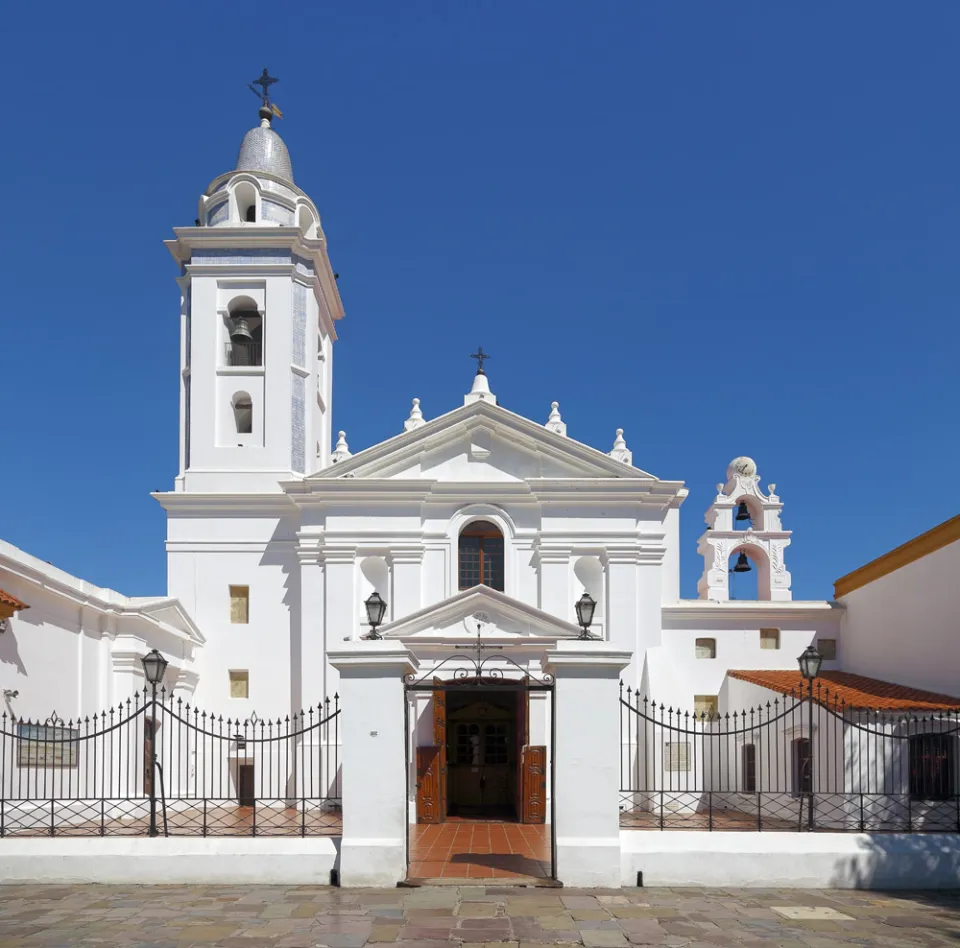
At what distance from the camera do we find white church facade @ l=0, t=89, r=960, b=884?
2247cm

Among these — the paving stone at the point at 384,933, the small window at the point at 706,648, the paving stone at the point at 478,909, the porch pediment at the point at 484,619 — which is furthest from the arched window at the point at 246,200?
the paving stone at the point at 384,933

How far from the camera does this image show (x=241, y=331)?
28016 millimetres

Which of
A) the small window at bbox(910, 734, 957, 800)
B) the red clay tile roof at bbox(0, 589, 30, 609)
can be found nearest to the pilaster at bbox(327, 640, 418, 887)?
the red clay tile roof at bbox(0, 589, 30, 609)

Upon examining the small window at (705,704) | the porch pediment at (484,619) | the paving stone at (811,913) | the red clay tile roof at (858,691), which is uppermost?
the porch pediment at (484,619)

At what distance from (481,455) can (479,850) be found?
1160cm

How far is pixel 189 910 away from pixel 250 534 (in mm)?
15580

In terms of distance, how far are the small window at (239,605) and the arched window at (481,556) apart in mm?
5467

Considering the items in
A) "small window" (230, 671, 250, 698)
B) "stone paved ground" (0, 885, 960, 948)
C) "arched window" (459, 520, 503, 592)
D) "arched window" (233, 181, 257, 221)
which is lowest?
"stone paved ground" (0, 885, 960, 948)

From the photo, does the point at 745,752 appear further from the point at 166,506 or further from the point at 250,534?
the point at 166,506

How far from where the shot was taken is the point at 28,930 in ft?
36.0

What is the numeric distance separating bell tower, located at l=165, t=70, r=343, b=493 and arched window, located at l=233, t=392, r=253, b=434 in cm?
3

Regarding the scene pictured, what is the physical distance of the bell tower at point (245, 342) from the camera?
27.5m

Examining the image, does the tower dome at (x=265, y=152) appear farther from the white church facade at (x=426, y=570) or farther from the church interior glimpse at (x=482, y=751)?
the church interior glimpse at (x=482, y=751)

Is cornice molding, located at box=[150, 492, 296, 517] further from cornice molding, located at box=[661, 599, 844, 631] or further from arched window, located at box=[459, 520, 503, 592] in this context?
cornice molding, located at box=[661, 599, 844, 631]
